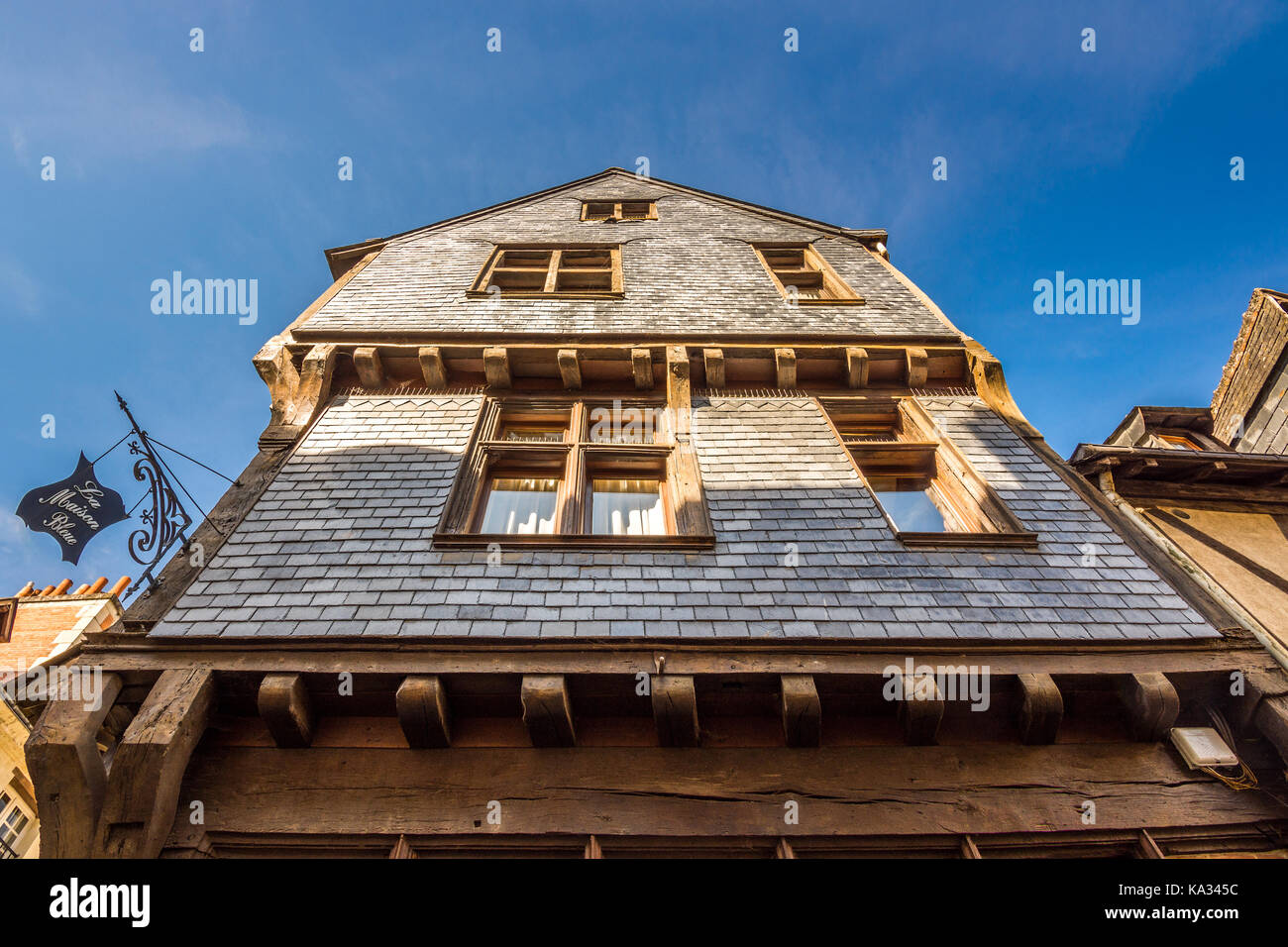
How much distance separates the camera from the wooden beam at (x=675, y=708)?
4172mm

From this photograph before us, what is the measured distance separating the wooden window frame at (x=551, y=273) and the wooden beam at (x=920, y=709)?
22.3 ft

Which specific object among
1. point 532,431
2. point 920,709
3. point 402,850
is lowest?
point 402,850

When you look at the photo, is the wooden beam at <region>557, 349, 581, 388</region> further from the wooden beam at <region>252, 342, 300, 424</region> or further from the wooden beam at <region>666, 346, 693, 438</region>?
the wooden beam at <region>252, 342, 300, 424</region>

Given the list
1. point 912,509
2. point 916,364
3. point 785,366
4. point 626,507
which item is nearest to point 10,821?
point 626,507

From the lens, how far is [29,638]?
15617 millimetres

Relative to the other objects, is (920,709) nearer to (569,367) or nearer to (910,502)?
(910,502)

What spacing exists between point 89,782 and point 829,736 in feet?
14.5

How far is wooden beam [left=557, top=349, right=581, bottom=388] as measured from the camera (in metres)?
7.66

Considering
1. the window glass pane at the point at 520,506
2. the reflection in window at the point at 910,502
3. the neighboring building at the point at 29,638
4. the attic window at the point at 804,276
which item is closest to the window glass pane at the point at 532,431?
the window glass pane at the point at 520,506

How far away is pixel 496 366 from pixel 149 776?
5020 millimetres

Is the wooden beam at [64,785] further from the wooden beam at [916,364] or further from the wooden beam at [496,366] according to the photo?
the wooden beam at [916,364]

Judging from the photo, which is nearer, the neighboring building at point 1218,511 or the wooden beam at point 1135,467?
the neighboring building at point 1218,511

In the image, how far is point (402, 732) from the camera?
4.33 meters

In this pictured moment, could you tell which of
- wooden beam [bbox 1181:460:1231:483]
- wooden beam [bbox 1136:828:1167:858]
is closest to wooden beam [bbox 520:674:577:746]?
wooden beam [bbox 1136:828:1167:858]
